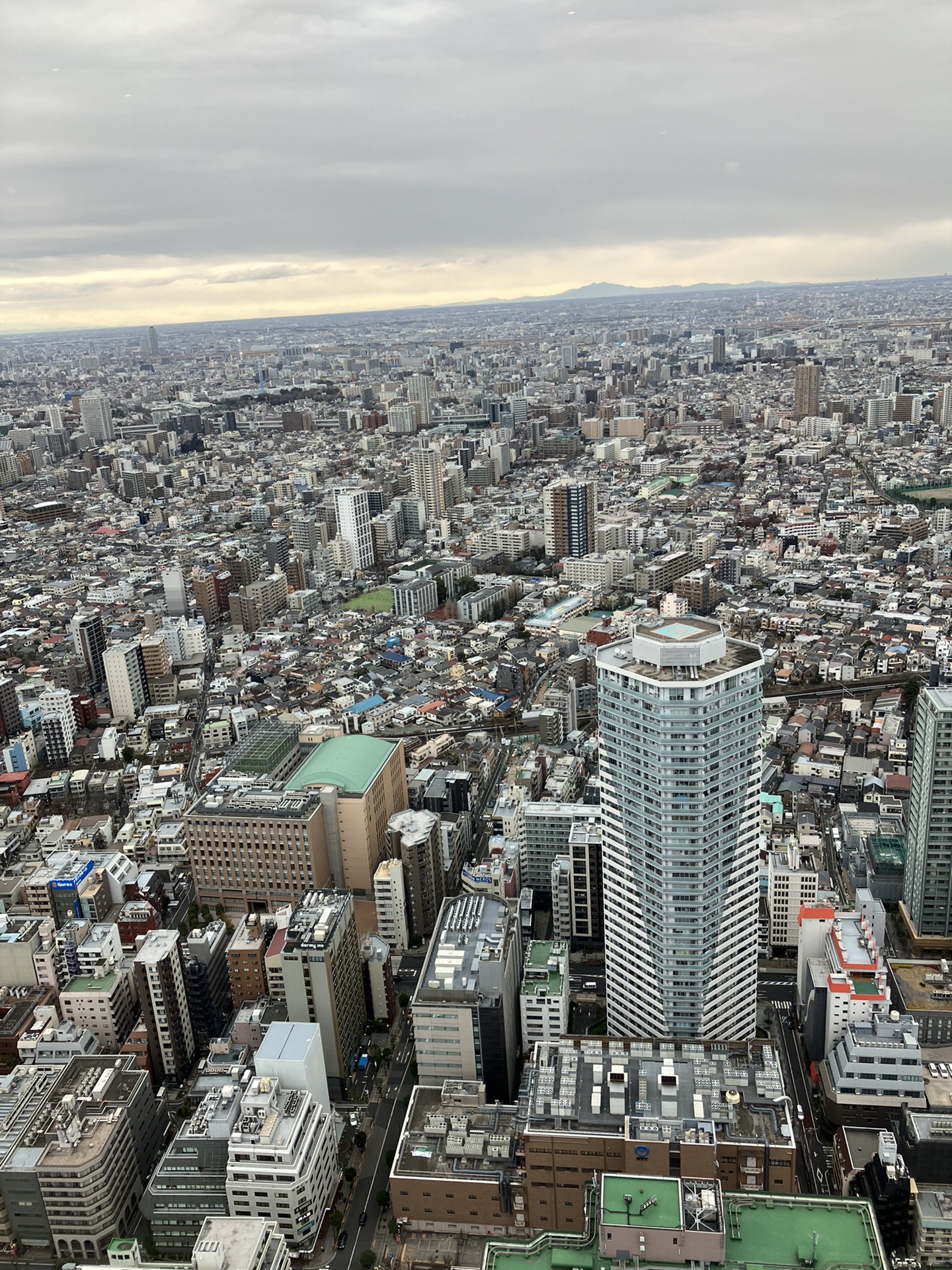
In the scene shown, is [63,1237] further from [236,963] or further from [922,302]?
[922,302]

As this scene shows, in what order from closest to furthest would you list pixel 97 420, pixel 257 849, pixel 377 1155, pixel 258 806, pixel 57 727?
1. pixel 377 1155
2. pixel 257 849
3. pixel 258 806
4. pixel 57 727
5. pixel 97 420

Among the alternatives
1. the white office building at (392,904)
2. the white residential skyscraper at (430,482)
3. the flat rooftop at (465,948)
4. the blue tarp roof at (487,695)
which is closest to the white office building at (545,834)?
the white office building at (392,904)

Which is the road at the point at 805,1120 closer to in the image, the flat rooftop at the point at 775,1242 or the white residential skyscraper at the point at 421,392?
the flat rooftop at the point at 775,1242

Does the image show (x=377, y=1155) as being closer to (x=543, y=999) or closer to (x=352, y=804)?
(x=543, y=999)

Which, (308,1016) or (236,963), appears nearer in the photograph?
(308,1016)

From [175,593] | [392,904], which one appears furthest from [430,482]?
[392,904]

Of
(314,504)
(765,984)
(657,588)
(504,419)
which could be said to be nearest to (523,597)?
(657,588)

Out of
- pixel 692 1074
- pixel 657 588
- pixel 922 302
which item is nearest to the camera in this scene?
pixel 692 1074
